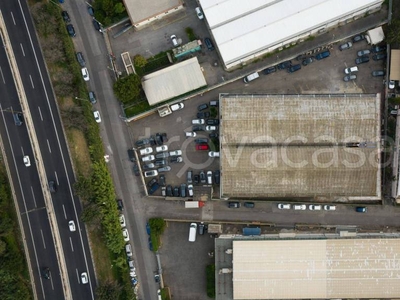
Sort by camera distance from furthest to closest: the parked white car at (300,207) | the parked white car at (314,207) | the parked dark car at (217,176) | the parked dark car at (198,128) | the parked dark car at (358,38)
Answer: the parked dark car at (198,128) < the parked dark car at (217,176) < the parked dark car at (358,38) < the parked white car at (314,207) < the parked white car at (300,207)

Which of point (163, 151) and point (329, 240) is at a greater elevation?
point (163, 151)

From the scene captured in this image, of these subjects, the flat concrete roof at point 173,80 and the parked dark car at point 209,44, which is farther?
the parked dark car at point 209,44

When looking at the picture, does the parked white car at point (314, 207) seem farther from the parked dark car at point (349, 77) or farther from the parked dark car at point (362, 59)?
the parked dark car at point (362, 59)

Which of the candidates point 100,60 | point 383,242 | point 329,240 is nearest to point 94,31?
point 100,60

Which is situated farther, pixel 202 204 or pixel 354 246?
pixel 202 204

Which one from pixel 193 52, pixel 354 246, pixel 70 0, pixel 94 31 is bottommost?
pixel 354 246

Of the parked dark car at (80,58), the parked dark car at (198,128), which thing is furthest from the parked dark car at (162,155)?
the parked dark car at (80,58)

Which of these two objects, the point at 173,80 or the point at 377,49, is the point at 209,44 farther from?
the point at 377,49

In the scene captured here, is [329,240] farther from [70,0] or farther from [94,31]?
[70,0]
